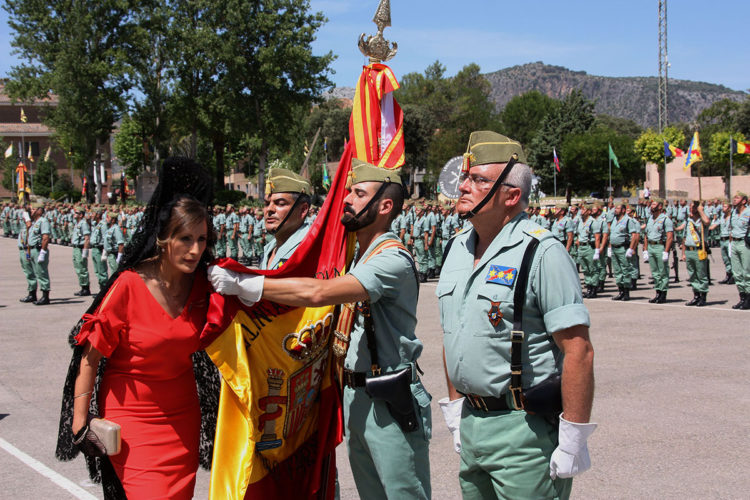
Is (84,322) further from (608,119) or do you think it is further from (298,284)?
(608,119)

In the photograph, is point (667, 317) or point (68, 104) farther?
point (68, 104)

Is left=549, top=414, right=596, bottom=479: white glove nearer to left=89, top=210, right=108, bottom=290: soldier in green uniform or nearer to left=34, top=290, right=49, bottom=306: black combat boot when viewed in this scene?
left=34, top=290, right=49, bottom=306: black combat boot

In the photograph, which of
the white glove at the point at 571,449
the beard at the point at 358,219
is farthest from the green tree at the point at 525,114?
the white glove at the point at 571,449

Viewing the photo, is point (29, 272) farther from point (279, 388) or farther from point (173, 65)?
point (173, 65)

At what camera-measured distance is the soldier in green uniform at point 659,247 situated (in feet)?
47.7

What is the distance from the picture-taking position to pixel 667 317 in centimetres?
1250

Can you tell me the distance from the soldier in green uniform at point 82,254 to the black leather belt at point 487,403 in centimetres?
1535

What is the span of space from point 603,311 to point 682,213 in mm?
11379

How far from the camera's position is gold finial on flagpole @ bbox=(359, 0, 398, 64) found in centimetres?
439

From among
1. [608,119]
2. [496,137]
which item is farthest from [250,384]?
[608,119]

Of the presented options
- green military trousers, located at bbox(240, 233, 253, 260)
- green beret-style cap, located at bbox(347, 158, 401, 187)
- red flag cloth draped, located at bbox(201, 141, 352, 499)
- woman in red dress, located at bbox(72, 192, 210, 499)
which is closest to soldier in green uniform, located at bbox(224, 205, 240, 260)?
green military trousers, located at bbox(240, 233, 253, 260)

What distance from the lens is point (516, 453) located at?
9.13 ft

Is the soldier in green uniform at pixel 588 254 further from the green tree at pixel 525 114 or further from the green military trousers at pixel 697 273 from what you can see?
the green tree at pixel 525 114

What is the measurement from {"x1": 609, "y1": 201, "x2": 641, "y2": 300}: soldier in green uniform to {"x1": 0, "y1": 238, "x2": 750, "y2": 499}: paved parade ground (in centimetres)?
192
